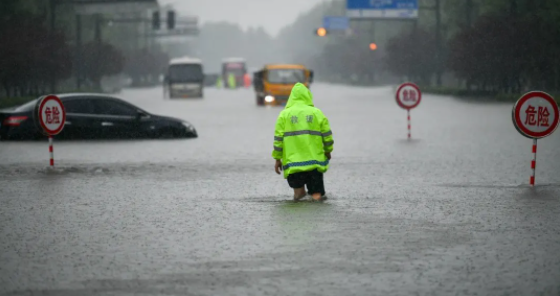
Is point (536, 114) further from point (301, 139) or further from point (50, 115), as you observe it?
point (50, 115)

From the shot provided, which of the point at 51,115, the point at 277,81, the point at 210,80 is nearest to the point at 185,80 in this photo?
the point at 277,81

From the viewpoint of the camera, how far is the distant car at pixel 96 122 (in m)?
23.6

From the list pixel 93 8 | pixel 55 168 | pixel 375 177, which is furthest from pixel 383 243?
pixel 93 8

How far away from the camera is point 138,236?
946cm

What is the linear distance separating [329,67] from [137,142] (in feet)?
408

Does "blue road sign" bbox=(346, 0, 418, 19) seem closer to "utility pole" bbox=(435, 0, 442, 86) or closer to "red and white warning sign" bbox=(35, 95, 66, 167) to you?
"utility pole" bbox=(435, 0, 442, 86)

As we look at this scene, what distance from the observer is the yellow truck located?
5112cm

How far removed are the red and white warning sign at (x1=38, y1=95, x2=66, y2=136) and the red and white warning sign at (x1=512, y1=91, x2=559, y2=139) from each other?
7.13 metres

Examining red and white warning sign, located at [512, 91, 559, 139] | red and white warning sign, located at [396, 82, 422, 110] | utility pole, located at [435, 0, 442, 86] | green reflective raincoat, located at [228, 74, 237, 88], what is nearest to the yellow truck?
utility pole, located at [435, 0, 442, 86]

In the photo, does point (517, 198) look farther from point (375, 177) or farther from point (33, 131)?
point (33, 131)

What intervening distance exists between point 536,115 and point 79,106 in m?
12.5

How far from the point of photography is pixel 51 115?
1706 cm

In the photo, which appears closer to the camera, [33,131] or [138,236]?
[138,236]

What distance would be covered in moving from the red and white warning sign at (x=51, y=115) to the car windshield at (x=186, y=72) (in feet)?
173
